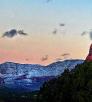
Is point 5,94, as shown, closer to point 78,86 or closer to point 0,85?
point 0,85

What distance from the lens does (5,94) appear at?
8700 cm

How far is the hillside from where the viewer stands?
128ft

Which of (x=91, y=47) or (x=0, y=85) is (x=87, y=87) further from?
(x=0, y=85)

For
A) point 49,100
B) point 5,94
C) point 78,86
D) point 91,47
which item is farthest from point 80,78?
point 5,94

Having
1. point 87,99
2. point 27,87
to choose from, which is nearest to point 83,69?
point 87,99

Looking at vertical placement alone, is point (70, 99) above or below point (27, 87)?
below

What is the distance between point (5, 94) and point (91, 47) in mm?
21760

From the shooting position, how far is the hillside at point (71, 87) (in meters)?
39.0

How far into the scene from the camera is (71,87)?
40844 mm

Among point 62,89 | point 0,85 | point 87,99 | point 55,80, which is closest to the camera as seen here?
point 87,99

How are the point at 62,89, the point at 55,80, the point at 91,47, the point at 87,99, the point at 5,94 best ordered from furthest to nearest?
the point at 5,94, the point at 91,47, the point at 55,80, the point at 62,89, the point at 87,99

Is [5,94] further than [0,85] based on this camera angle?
No

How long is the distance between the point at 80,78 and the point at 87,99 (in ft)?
9.27

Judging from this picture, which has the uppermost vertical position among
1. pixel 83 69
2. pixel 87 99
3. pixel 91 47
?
pixel 91 47
